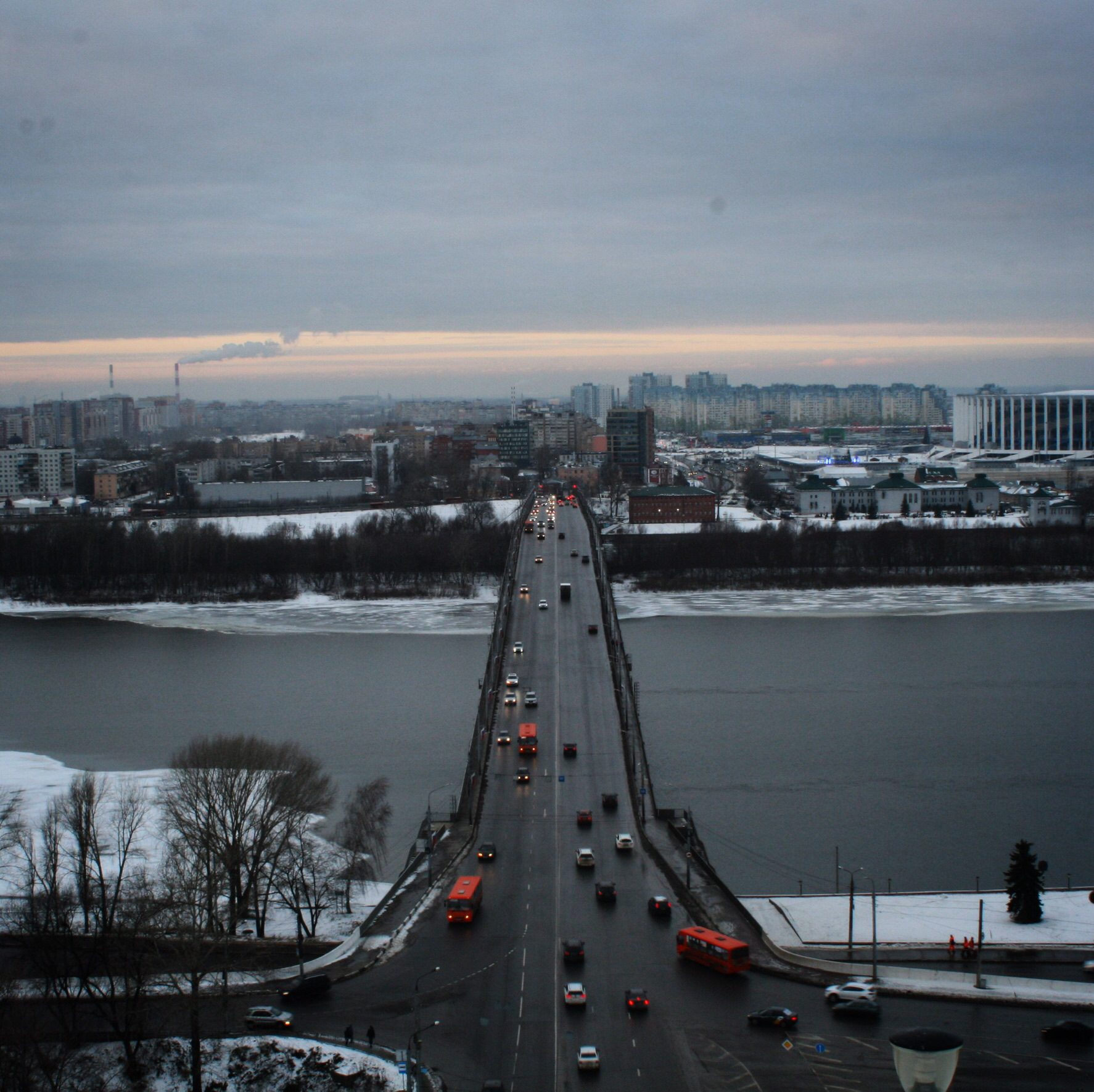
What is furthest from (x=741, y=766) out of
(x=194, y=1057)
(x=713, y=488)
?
(x=713, y=488)

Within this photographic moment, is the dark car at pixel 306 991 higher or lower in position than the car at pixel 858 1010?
lower

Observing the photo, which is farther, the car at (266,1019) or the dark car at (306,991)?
the dark car at (306,991)

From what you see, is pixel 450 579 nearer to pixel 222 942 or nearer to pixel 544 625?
pixel 544 625

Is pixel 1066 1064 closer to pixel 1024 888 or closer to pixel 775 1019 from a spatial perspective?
pixel 775 1019

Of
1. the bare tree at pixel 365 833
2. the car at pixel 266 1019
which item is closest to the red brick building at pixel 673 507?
the bare tree at pixel 365 833

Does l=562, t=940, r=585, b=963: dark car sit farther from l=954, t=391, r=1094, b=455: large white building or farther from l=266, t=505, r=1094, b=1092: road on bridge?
l=954, t=391, r=1094, b=455: large white building

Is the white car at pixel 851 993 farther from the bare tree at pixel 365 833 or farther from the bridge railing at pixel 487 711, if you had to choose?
the bridge railing at pixel 487 711
